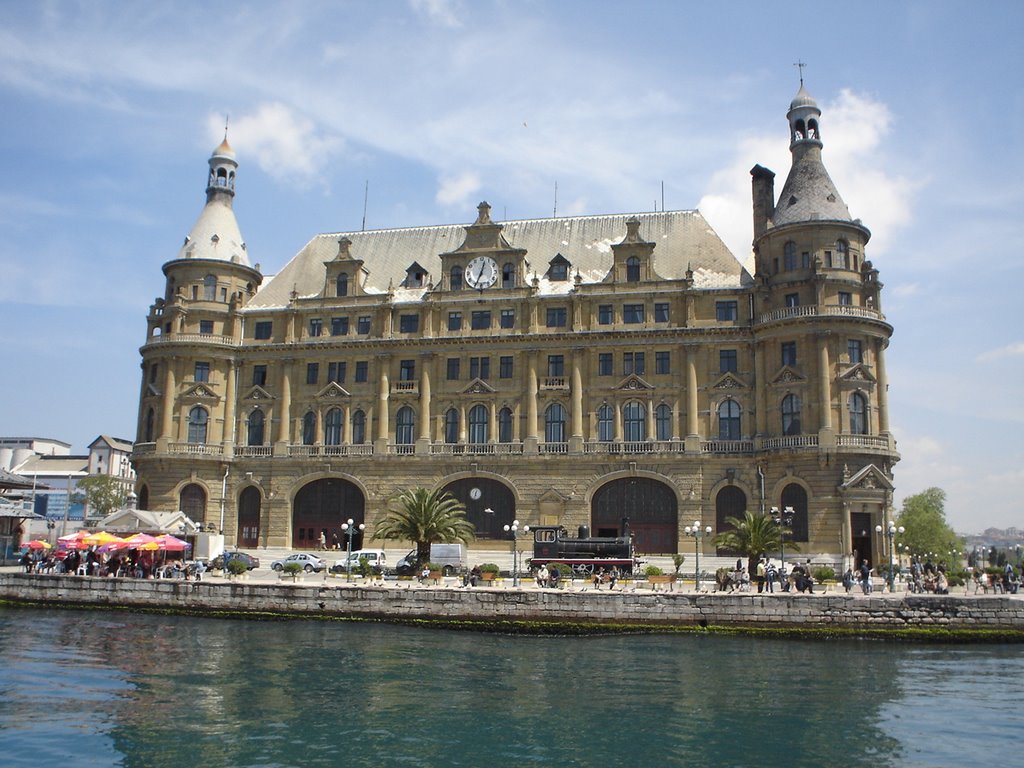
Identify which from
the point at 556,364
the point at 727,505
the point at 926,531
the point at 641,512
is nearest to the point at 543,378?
the point at 556,364

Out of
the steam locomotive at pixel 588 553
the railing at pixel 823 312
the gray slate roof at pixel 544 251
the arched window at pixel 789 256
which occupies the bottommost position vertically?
the steam locomotive at pixel 588 553

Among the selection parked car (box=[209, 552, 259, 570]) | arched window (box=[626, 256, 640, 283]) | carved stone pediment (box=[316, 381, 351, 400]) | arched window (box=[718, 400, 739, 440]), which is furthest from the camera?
carved stone pediment (box=[316, 381, 351, 400])

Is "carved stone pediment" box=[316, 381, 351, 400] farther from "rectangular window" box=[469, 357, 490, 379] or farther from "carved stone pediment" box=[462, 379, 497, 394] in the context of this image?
"rectangular window" box=[469, 357, 490, 379]

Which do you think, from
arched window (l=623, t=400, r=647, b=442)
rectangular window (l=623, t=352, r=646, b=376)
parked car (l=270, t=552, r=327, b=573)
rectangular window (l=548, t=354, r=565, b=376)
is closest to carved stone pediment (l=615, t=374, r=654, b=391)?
rectangular window (l=623, t=352, r=646, b=376)

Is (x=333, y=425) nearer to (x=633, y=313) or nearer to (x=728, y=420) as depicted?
(x=633, y=313)

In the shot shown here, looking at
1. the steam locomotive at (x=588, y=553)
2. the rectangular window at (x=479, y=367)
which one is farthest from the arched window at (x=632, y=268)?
the steam locomotive at (x=588, y=553)

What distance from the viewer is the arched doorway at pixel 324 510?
69.6 m

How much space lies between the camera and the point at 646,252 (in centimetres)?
6775

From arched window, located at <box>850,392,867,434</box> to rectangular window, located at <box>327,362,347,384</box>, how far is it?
3798cm

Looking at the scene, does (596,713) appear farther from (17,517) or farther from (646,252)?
(17,517)

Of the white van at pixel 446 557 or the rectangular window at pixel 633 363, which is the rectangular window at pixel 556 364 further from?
the white van at pixel 446 557

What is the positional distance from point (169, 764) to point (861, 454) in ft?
161

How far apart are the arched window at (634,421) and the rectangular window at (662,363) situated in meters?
2.84

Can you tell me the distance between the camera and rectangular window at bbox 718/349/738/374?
65.4 m
